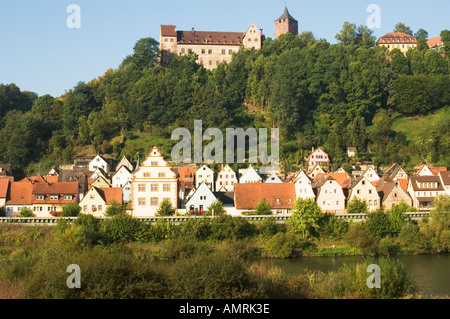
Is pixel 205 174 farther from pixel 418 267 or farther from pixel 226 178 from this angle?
pixel 418 267

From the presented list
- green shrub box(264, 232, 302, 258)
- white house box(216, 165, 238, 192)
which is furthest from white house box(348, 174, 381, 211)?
white house box(216, 165, 238, 192)

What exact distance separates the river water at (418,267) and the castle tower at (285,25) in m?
60.2

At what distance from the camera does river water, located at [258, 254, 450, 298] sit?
2769cm

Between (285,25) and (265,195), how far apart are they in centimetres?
5386

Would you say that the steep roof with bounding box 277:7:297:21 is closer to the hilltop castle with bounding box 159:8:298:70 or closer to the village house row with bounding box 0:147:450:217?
the hilltop castle with bounding box 159:8:298:70

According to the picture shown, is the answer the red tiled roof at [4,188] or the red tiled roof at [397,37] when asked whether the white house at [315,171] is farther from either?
the red tiled roof at [397,37]

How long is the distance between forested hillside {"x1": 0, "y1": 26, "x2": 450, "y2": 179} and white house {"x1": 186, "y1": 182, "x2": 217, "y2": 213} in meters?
21.4

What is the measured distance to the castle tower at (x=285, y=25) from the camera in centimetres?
9081

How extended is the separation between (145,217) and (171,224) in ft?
6.54

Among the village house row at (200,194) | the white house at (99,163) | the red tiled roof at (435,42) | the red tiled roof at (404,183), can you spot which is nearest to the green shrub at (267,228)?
the village house row at (200,194)

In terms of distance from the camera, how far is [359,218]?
129 ft

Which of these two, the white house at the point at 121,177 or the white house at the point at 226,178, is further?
the white house at the point at 226,178
